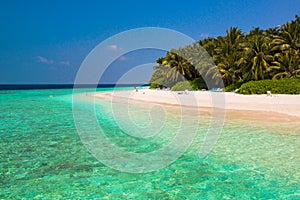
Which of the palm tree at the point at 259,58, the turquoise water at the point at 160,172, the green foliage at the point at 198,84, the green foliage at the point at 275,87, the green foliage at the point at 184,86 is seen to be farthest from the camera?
the green foliage at the point at 184,86

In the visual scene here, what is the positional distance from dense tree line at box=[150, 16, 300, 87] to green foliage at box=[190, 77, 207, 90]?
3.40 feet

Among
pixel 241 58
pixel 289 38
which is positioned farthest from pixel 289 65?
pixel 241 58

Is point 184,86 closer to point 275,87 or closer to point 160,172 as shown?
point 275,87

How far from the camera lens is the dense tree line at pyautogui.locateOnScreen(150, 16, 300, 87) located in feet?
88.5

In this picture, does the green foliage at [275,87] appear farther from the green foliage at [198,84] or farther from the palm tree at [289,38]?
the green foliage at [198,84]

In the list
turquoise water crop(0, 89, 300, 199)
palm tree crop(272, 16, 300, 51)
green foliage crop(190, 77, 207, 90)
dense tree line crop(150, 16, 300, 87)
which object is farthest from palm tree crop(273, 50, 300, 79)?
turquoise water crop(0, 89, 300, 199)

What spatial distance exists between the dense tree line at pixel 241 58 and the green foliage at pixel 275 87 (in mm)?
3099

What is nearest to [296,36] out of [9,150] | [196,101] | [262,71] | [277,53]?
[277,53]

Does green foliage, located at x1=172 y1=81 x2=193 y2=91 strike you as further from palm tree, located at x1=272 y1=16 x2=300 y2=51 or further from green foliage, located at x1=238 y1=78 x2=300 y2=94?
palm tree, located at x1=272 y1=16 x2=300 y2=51

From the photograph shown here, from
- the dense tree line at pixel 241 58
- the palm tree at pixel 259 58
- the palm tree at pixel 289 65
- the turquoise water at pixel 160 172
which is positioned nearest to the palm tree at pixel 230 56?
the dense tree line at pixel 241 58

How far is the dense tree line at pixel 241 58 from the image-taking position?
27.0m

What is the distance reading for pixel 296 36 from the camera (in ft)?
88.9

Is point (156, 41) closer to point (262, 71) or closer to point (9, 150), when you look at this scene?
point (9, 150)

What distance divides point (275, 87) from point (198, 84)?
55.5ft
